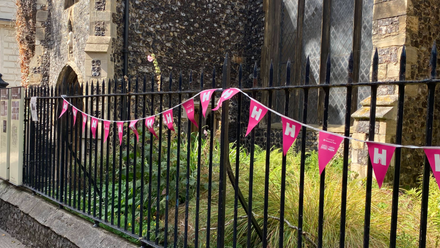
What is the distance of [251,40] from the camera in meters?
11.0

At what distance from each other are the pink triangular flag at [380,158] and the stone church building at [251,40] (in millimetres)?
4349

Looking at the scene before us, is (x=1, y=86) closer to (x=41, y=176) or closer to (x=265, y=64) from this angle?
(x=41, y=176)

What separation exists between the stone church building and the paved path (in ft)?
13.4

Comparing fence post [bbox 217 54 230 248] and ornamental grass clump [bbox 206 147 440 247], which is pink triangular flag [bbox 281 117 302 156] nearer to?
fence post [bbox 217 54 230 248]

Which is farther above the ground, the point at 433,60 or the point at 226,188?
the point at 433,60

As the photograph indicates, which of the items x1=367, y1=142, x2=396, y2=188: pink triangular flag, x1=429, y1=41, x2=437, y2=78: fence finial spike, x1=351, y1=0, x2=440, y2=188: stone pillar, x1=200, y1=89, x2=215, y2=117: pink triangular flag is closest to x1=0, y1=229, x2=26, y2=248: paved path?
x1=200, y1=89, x2=215, y2=117: pink triangular flag

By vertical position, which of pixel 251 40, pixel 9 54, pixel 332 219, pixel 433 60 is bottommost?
pixel 332 219

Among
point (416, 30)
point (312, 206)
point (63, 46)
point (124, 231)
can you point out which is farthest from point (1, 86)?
point (416, 30)

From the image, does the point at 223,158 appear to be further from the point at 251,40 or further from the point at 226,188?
the point at 251,40

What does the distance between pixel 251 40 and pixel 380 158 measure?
928cm

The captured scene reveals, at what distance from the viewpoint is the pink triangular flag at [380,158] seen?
206cm

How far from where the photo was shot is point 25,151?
20.3 feet

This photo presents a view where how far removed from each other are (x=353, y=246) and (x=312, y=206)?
1.67ft

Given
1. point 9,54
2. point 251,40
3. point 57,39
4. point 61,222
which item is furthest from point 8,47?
point 61,222
